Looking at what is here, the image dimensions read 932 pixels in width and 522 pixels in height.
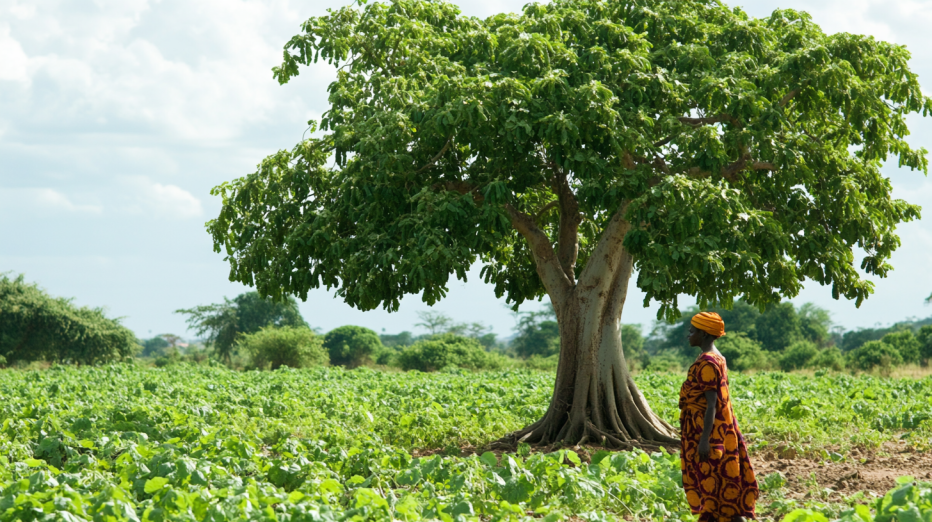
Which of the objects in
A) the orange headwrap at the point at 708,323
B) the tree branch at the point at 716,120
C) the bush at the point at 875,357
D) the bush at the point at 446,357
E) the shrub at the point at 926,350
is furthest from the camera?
the bush at the point at 446,357

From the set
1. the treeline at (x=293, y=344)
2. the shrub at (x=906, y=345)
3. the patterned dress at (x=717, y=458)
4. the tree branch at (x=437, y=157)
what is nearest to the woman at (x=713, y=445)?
the patterned dress at (x=717, y=458)

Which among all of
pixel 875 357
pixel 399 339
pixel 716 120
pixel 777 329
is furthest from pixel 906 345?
pixel 399 339

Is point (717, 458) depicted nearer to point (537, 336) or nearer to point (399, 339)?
point (537, 336)

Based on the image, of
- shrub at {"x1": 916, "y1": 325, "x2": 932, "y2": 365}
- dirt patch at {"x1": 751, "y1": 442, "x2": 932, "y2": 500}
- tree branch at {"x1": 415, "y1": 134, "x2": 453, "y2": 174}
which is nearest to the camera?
dirt patch at {"x1": 751, "y1": 442, "x2": 932, "y2": 500}

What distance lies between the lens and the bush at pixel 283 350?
4384cm

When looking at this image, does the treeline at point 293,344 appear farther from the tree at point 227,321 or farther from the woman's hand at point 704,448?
the woman's hand at point 704,448

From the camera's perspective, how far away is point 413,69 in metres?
11.7

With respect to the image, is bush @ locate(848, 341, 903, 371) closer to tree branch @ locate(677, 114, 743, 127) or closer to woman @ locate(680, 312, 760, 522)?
tree branch @ locate(677, 114, 743, 127)

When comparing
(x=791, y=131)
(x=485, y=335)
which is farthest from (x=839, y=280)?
(x=485, y=335)

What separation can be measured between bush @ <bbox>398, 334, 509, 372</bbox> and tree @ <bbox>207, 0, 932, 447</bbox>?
3239 cm

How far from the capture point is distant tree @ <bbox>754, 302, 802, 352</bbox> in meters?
56.1

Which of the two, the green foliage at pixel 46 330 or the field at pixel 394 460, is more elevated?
the green foliage at pixel 46 330

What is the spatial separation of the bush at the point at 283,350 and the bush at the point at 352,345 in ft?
53.6

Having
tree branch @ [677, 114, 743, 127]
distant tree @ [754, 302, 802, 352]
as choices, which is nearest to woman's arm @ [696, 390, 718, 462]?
tree branch @ [677, 114, 743, 127]
